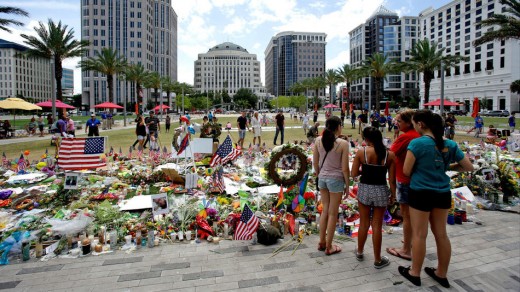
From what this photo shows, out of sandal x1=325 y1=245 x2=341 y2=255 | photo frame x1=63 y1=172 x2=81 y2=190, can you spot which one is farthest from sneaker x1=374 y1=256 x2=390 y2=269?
photo frame x1=63 y1=172 x2=81 y2=190

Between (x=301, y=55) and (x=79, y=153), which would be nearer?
(x=79, y=153)

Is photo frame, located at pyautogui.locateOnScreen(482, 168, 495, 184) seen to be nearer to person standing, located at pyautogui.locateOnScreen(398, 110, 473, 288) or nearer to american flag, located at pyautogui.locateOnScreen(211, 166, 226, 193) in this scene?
person standing, located at pyautogui.locateOnScreen(398, 110, 473, 288)

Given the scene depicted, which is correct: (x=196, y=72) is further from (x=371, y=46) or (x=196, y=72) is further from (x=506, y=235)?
(x=506, y=235)

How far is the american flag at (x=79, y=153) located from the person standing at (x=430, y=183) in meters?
7.26

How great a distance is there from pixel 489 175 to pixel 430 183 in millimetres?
4896

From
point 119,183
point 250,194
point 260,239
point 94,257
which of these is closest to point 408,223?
point 260,239

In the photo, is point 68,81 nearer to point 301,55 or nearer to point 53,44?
point 301,55

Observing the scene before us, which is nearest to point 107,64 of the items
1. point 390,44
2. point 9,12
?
point 9,12

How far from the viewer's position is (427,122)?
3689 millimetres

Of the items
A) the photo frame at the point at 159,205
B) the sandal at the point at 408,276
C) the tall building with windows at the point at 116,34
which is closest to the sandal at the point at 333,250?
the sandal at the point at 408,276

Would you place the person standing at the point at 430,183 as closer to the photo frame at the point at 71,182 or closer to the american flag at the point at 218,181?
the american flag at the point at 218,181

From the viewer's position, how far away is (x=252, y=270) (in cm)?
423

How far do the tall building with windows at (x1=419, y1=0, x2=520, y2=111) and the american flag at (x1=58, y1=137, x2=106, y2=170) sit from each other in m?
73.1

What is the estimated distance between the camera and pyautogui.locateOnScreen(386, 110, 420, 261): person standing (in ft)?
14.1
